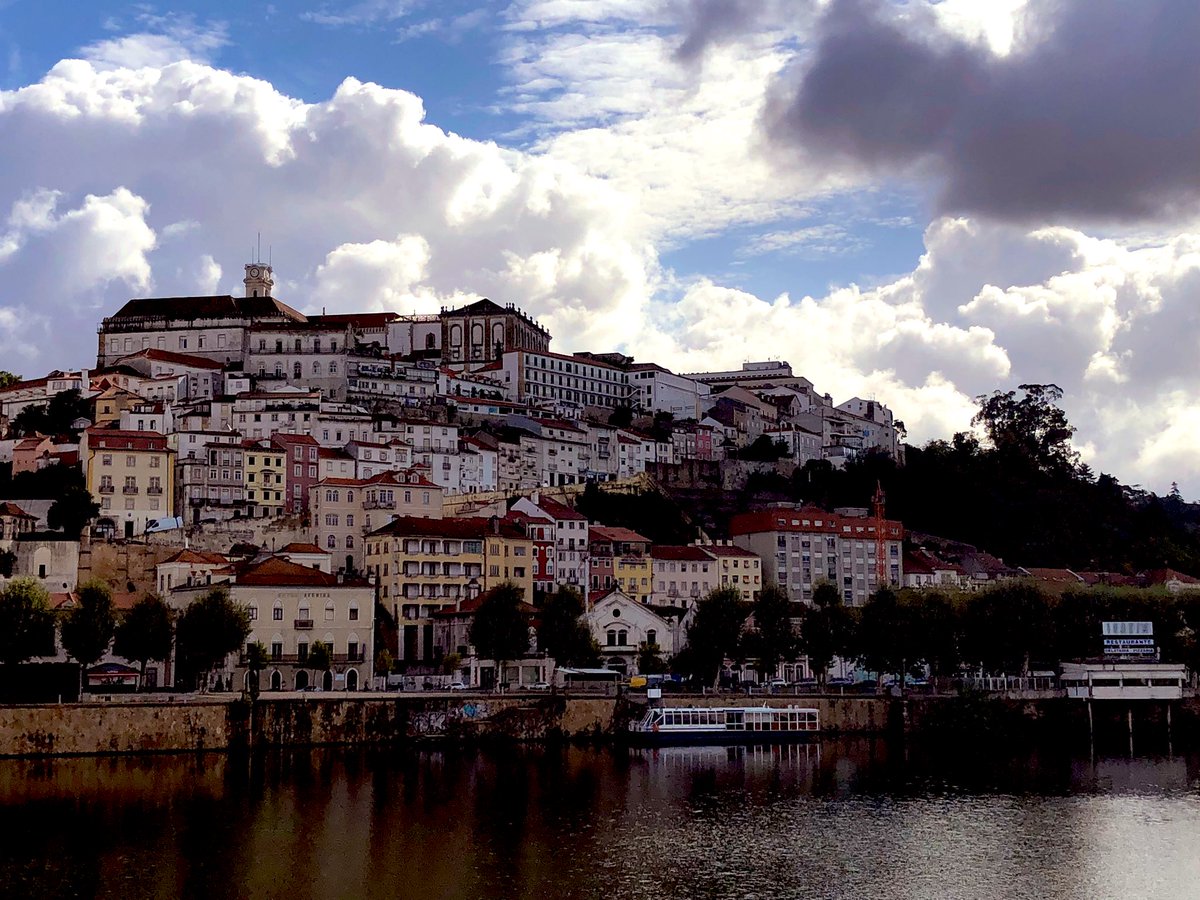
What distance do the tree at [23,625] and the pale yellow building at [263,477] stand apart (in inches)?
1094

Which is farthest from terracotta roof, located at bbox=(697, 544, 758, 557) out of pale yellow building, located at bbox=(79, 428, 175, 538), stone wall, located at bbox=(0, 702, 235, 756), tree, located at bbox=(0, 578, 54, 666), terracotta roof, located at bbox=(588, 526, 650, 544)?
tree, located at bbox=(0, 578, 54, 666)

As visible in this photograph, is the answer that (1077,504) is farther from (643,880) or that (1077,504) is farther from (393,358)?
(643,880)

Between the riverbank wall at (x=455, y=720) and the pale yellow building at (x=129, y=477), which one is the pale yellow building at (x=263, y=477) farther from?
the riverbank wall at (x=455, y=720)

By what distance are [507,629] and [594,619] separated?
45.6 feet

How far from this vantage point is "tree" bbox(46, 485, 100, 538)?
83125 millimetres

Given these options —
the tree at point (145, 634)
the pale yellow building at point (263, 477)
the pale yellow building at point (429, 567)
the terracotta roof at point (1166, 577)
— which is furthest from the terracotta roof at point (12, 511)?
the terracotta roof at point (1166, 577)

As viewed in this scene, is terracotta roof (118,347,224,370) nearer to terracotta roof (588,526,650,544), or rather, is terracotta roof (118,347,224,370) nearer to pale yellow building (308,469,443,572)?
pale yellow building (308,469,443,572)

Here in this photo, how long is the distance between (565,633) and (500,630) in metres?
4.34

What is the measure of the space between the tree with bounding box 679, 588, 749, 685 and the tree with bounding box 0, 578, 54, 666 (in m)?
31.2

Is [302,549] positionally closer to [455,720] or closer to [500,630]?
[500,630]

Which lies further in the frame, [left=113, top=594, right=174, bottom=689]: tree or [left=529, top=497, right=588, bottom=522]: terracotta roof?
[left=529, top=497, right=588, bottom=522]: terracotta roof

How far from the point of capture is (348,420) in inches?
4092

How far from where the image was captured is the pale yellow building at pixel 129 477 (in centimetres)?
8794

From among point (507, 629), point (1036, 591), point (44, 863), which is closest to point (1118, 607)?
point (1036, 591)
